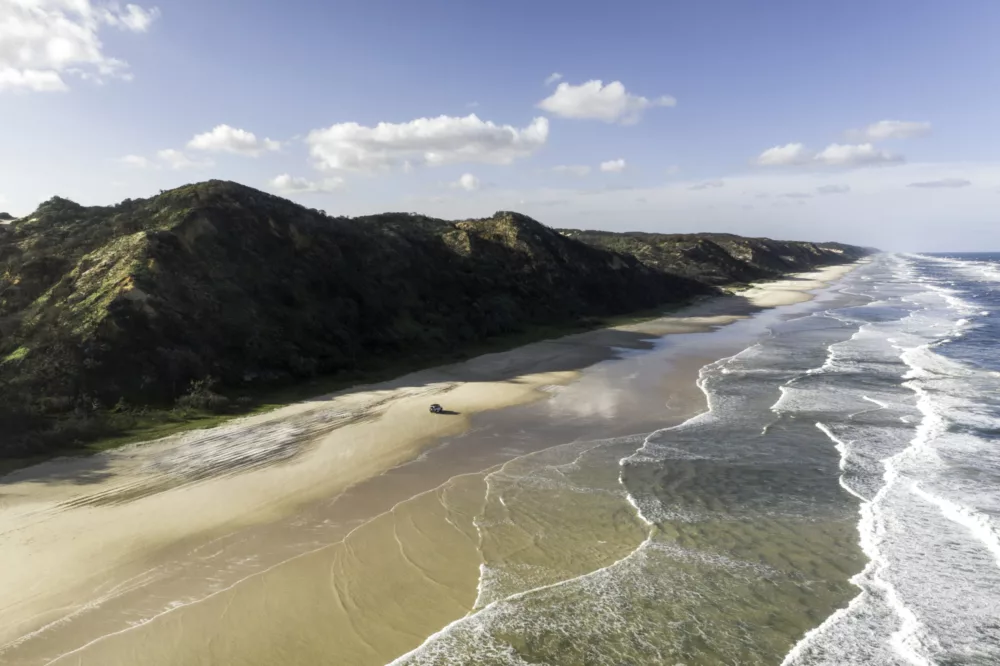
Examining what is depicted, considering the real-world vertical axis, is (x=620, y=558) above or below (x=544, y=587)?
below

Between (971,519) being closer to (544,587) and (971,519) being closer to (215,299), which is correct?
(544,587)

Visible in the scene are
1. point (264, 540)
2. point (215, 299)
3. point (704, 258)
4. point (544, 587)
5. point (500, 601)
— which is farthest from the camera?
point (704, 258)

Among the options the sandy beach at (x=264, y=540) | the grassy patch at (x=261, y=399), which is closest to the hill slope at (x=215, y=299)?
the grassy patch at (x=261, y=399)

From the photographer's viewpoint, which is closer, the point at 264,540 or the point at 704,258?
the point at 264,540

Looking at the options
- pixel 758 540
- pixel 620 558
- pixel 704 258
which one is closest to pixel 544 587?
pixel 620 558

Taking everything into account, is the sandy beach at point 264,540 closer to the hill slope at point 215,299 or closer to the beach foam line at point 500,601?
the beach foam line at point 500,601

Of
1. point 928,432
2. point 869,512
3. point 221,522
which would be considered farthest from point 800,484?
point 221,522

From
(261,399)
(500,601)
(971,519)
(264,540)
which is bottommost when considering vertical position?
(971,519)

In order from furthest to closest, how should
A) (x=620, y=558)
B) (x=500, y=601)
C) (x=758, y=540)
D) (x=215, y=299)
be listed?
(x=215, y=299) < (x=758, y=540) < (x=620, y=558) < (x=500, y=601)

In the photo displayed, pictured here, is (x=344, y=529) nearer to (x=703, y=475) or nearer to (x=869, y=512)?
(x=703, y=475)
